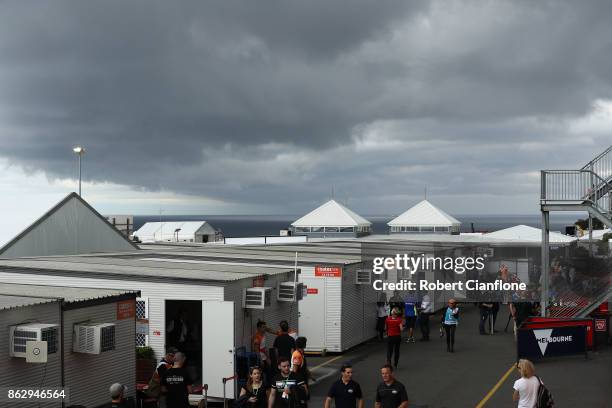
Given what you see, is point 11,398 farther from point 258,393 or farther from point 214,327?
point 214,327

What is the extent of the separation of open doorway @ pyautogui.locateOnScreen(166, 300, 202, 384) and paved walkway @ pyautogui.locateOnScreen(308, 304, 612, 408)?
Result: 285cm

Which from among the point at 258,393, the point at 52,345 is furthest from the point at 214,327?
the point at 52,345

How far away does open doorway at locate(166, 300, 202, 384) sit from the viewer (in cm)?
1616

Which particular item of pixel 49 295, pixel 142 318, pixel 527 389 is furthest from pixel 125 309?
pixel 527 389

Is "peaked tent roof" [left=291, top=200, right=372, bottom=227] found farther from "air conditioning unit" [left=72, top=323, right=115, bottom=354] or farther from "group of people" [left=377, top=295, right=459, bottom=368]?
"air conditioning unit" [left=72, top=323, right=115, bottom=354]

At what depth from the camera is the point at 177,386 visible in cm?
1072

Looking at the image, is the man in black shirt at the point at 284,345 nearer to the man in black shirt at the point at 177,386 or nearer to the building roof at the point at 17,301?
Answer: the man in black shirt at the point at 177,386

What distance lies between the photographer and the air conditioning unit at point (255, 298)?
15016mm

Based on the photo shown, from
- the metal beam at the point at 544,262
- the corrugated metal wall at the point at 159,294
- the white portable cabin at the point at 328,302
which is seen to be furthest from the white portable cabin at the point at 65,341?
the metal beam at the point at 544,262

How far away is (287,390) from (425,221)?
55771 mm

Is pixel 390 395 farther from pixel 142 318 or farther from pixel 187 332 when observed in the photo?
pixel 187 332

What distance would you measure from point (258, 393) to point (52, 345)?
3.23m

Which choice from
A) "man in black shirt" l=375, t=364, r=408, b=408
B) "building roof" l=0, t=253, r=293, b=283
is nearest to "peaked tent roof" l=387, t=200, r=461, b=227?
"building roof" l=0, t=253, r=293, b=283

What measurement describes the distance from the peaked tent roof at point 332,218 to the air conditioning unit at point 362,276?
38.7 meters
